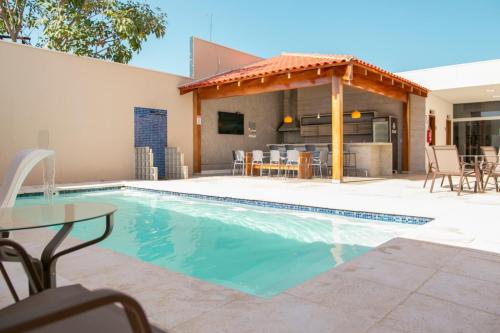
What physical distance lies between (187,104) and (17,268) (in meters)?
9.75

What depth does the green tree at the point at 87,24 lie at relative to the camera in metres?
12.8

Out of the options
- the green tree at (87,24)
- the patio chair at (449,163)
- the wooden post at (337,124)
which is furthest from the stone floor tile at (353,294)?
the green tree at (87,24)

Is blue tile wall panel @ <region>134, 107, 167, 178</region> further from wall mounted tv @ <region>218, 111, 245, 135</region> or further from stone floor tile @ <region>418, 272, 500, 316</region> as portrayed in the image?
stone floor tile @ <region>418, 272, 500, 316</region>

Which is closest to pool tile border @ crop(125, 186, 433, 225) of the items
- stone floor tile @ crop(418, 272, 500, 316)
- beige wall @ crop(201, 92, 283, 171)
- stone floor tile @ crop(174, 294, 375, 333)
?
stone floor tile @ crop(418, 272, 500, 316)

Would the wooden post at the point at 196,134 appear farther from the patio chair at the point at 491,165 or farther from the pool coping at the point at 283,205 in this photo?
the patio chair at the point at 491,165

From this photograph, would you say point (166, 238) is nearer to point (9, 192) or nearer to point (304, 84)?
point (9, 192)

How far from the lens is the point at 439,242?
336 centimetres

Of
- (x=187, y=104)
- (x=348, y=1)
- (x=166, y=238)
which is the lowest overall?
(x=166, y=238)

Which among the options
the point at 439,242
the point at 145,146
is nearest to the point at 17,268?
the point at 439,242

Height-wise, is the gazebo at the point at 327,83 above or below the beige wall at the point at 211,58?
below

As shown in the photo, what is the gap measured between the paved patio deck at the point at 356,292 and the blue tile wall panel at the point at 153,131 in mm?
7290

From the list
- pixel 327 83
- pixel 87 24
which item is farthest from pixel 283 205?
pixel 87 24

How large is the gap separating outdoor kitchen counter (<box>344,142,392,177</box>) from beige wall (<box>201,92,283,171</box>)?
4.48 metres

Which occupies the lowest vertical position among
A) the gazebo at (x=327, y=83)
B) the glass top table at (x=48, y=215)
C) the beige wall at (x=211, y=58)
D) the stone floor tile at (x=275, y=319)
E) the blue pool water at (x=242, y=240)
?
the blue pool water at (x=242, y=240)
